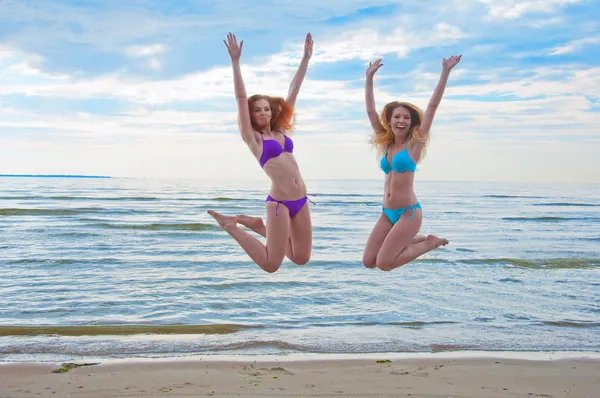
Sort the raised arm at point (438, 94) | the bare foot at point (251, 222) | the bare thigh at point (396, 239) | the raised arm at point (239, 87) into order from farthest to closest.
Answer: the bare foot at point (251, 222), the bare thigh at point (396, 239), the raised arm at point (438, 94), the raised arm at point (239, 87)

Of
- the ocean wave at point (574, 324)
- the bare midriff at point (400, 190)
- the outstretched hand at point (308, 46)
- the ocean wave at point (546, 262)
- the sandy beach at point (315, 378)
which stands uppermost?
the outstretched hand at point (308, 46)

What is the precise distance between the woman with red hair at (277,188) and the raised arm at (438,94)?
1.37 metres

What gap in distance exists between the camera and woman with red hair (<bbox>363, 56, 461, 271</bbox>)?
20.8 feet

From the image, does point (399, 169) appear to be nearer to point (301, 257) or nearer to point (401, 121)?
point (401, 121)

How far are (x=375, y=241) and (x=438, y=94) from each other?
1.71m

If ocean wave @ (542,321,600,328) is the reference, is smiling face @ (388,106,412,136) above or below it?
above

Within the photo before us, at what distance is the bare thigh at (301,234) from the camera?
6418 millimetres

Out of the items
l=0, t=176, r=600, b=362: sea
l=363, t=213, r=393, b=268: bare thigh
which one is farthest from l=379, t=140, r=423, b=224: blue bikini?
l=0, t=176, r=600, b=362: sea

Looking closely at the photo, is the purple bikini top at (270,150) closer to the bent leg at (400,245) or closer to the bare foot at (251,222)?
the bare foot at (251,222)

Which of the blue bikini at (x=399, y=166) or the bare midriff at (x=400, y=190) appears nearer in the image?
the blue bikini at (x=399, y=166)

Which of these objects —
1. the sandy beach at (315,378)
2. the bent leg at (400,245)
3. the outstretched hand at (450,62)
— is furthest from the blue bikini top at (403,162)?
the sandy beach at (315,378)

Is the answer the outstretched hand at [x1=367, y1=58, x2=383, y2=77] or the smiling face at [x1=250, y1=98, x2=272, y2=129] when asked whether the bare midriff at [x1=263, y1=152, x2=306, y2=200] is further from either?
the outstretched hand at [x1=367, y1=58, x2=383, y2=77]

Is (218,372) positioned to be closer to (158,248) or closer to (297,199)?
(297,199)

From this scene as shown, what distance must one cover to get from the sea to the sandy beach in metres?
0.66
